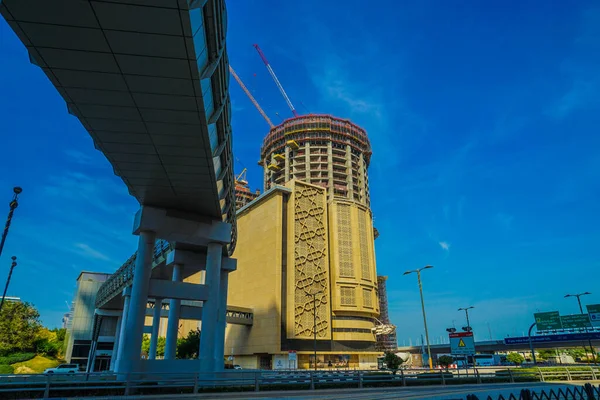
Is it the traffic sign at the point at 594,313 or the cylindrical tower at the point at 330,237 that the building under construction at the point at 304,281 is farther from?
the traffic sign at the point at 594,313

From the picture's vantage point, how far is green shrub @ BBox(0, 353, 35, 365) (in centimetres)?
5347

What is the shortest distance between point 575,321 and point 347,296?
35829 mm

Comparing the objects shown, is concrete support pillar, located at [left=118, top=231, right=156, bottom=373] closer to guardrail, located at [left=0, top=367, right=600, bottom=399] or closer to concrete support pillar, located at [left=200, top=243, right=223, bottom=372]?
guardrail, located at [left=0, top=367, right=600, bottom=399]

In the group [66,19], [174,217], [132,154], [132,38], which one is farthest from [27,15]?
[174,217]

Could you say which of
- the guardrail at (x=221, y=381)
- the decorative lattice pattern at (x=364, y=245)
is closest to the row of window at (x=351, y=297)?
the decorative lattice pattern at (x=364, y=245)

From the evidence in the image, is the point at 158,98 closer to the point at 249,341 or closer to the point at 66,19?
the point at 66,19

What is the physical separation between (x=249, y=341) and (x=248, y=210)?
26.1m

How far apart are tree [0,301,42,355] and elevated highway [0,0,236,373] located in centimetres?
5006

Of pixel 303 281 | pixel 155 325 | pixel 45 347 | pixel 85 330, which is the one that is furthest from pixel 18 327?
pixel 303 281

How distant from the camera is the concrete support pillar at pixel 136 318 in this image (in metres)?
22.4

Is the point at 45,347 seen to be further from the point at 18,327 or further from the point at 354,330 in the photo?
the point at 354,330

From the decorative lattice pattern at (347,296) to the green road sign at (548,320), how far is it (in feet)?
99.2

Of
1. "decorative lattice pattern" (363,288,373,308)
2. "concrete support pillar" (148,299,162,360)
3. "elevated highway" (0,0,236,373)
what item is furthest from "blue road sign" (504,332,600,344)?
"elevated highway" (0,0,236,373)

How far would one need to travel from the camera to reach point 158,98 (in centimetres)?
1380
